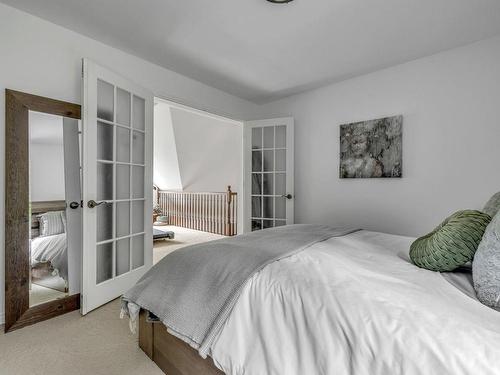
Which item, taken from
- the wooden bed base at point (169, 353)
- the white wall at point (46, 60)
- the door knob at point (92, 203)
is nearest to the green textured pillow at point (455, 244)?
the wooden bed base at point (169, 353)

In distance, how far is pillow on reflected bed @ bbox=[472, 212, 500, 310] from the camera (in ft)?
2.78

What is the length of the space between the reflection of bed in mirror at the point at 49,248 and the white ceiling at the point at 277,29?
1.56 meters

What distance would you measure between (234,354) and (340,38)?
250 cm

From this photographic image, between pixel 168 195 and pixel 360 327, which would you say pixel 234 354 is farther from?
pixel 168 195

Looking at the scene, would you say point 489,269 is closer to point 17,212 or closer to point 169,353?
point 169,353

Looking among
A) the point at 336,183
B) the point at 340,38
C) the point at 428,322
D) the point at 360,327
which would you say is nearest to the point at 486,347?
the point at 428,322

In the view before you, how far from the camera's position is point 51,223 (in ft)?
7.28

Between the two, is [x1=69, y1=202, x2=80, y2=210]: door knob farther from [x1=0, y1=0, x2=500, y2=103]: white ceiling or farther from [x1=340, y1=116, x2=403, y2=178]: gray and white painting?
[x1=340, y1=116, x2=403, y2=178]: gray and white painting

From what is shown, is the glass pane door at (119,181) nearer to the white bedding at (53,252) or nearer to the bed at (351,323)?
the white bedding at (53,252)

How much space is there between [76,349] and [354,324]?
1.82 meters

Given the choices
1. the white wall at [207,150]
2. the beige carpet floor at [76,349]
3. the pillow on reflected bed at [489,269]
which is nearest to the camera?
the pillow on reflected bed at [489,269]

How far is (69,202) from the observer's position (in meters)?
2.32


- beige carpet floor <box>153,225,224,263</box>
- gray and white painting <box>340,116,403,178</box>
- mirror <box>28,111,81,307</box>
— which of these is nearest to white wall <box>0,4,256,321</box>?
mirror <box>28,111,81,307</box>

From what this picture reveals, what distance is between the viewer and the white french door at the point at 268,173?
3705mm
